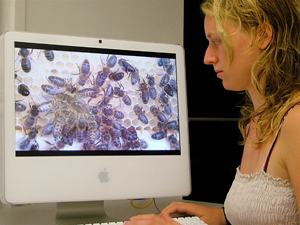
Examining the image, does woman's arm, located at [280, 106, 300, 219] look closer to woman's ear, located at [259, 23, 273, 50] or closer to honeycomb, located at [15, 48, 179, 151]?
woman's ear, located at [259, 23, 273, 50]

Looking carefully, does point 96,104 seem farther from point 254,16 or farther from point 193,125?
point 193,125

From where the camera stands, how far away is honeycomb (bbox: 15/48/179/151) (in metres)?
0.92

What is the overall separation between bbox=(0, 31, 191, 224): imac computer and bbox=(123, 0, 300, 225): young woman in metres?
0.22

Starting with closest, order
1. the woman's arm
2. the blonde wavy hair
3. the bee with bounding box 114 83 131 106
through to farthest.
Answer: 1. the woman's arm
2. the blonde wavy hair
3. the bee with bounding box 114 83 131 106

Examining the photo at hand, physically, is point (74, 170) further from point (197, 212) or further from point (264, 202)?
point (264, 202)

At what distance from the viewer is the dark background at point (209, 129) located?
153cm

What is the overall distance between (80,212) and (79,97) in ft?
1.09

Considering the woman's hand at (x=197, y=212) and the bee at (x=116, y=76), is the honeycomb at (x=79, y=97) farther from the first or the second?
the woman's hand at (x=197, y=212)

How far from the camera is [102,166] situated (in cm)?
95

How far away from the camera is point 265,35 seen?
80 cm

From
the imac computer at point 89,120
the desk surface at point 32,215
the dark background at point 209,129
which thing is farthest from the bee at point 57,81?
the dark background at point 209,129

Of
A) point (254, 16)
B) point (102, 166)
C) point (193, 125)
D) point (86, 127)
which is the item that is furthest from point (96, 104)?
point (193, 125)

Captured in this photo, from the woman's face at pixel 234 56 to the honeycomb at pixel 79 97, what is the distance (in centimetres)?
22

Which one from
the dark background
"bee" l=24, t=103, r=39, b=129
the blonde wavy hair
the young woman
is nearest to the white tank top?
the young woman
